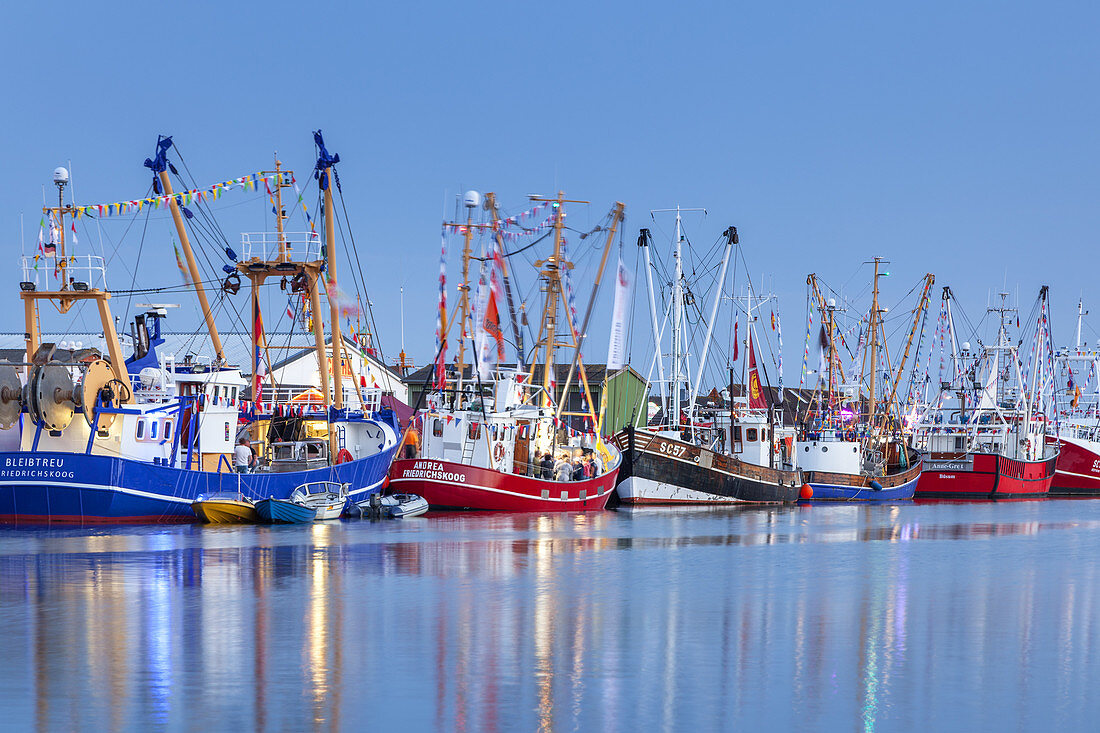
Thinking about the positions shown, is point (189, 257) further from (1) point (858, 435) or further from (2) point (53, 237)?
(1) point (858, 435)

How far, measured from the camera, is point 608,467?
5069 cm

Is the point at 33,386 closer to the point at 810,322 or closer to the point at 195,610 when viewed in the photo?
the point at 195,610

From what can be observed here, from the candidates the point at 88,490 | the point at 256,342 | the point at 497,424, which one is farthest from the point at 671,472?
the point at 88,490

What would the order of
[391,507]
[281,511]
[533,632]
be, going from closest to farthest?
[533,632], [281,511], [391,507]

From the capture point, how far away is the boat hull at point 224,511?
128 ft

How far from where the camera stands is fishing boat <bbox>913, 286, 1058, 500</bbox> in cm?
6644

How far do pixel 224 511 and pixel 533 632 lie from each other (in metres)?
20.7

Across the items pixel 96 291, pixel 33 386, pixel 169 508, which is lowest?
pixel 169 508

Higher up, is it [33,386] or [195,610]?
[33,386]

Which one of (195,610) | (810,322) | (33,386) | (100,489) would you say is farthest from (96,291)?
(810,322)

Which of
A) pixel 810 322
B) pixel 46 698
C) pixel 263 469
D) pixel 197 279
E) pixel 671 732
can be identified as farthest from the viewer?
pixel 810 322

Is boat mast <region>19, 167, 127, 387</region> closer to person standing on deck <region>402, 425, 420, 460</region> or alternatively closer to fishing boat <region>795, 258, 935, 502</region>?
person standing on deck <region>402, 425, 420, 460</region>

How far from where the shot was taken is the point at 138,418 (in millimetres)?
39719

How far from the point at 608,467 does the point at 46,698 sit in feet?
118
